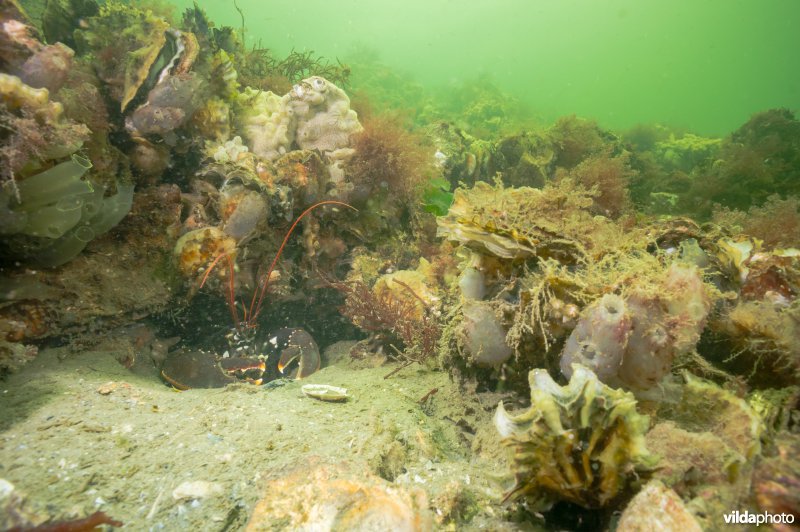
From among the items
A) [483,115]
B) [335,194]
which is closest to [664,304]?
[335,194]

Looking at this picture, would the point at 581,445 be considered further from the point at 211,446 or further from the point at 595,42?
the point at 595,42

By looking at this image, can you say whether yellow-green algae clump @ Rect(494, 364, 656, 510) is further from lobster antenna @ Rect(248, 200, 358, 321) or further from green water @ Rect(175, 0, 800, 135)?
green water @ Rect(175, 0, 800, 135)

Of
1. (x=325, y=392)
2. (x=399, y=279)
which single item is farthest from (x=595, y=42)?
(x=325, y=392)

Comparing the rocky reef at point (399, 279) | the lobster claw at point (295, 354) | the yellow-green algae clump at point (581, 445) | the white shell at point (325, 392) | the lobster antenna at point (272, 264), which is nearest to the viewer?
the yellow-green algae clump at point (581, 445)

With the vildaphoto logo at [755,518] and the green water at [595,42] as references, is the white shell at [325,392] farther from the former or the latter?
the green water at [595,42]

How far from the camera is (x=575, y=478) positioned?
5.34 ft

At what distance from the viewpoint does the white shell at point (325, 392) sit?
316 cm

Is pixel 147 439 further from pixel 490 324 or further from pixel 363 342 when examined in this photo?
pixel 363 342

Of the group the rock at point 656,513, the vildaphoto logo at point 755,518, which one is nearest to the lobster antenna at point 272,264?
the rock at point 656,513

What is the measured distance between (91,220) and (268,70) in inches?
201

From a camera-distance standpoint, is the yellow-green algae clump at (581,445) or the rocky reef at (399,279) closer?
the yellow-green algae clump at (581,445)

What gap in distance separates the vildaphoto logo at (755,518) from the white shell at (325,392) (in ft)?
8.49

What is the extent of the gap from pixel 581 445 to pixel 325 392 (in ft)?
7.27

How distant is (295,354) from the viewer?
454 cm
